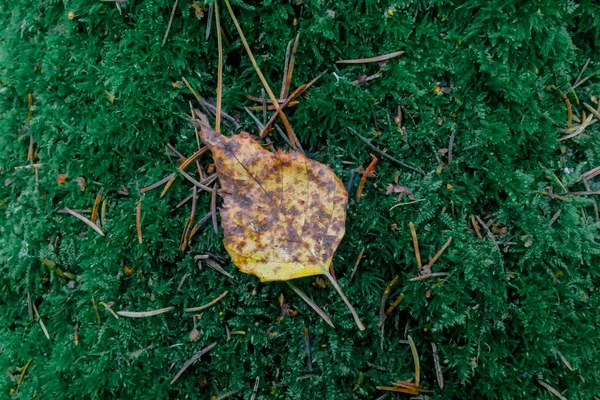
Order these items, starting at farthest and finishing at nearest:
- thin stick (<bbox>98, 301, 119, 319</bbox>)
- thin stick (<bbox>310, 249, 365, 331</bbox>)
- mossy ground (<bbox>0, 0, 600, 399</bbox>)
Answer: thin stick (<bbox>98, 301, 119, 319</bbox>) < mossy ground (<bbox>0, 0, 600, 399</bbox>) < thin stick (<bbox>310, 249, 365, 331</bbox>)

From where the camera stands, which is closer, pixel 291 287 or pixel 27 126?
pixel 291 287

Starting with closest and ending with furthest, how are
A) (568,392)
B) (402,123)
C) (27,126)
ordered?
(568,392)
(402,123)
(27,126)

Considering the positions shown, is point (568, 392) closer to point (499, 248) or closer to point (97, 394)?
point (499, 248)

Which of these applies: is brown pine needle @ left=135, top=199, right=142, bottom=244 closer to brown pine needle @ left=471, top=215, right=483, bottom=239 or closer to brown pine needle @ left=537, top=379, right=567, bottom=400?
brown pine needle @ left=471, top=215, right=483, bottom=239

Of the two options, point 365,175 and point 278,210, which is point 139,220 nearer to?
point 278,210

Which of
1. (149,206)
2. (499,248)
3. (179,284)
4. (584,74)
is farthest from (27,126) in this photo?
(584,74)

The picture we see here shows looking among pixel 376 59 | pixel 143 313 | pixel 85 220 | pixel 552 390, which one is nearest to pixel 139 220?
pixel 85 220

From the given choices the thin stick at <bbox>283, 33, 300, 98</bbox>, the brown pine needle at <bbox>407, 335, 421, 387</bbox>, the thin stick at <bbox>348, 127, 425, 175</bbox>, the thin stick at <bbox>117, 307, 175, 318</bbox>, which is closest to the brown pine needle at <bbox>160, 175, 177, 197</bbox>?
the thin stick at <bbox>117, 307, 175, 318</bbox>
